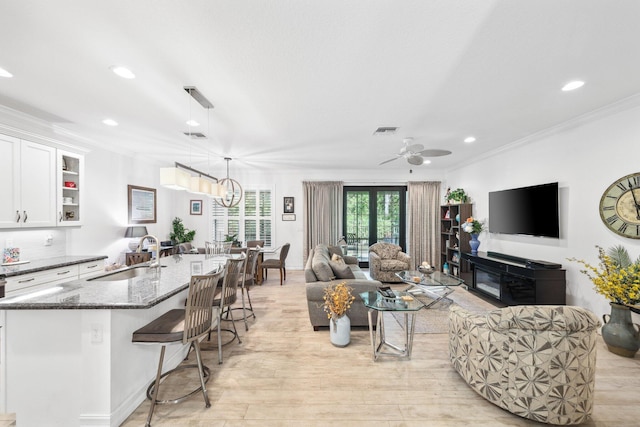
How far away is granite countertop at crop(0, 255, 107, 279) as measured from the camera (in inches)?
109

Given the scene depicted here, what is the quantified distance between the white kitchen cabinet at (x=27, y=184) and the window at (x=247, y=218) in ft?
12.7

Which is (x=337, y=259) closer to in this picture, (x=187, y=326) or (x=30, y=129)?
(x=187, y=326)

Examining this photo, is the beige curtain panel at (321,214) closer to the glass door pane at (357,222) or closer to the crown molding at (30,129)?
the glass door pane at (357,222)

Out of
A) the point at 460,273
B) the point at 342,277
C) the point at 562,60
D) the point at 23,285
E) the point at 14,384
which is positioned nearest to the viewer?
the point at 14,384

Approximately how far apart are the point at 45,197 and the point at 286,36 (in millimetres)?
3871

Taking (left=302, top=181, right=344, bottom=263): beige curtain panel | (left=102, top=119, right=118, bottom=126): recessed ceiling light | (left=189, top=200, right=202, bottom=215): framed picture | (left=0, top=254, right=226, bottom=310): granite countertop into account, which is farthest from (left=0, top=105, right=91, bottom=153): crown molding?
(left=302, top=181, right=344, bottom=263): beige curtain panel

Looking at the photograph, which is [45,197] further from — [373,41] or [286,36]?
[373,41]

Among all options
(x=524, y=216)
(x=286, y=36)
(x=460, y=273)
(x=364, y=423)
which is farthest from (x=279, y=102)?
(x=460, y=273)

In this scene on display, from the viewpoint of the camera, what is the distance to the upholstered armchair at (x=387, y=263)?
18.7ft

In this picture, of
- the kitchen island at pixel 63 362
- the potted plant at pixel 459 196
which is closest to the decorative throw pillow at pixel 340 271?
the kitchen island at pixel 63 362

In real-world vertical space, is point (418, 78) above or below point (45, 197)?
above

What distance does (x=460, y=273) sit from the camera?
219 inches

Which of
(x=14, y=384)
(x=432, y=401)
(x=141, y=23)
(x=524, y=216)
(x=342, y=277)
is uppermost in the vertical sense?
(x=141, y=23)

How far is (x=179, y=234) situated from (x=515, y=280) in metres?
7.02
